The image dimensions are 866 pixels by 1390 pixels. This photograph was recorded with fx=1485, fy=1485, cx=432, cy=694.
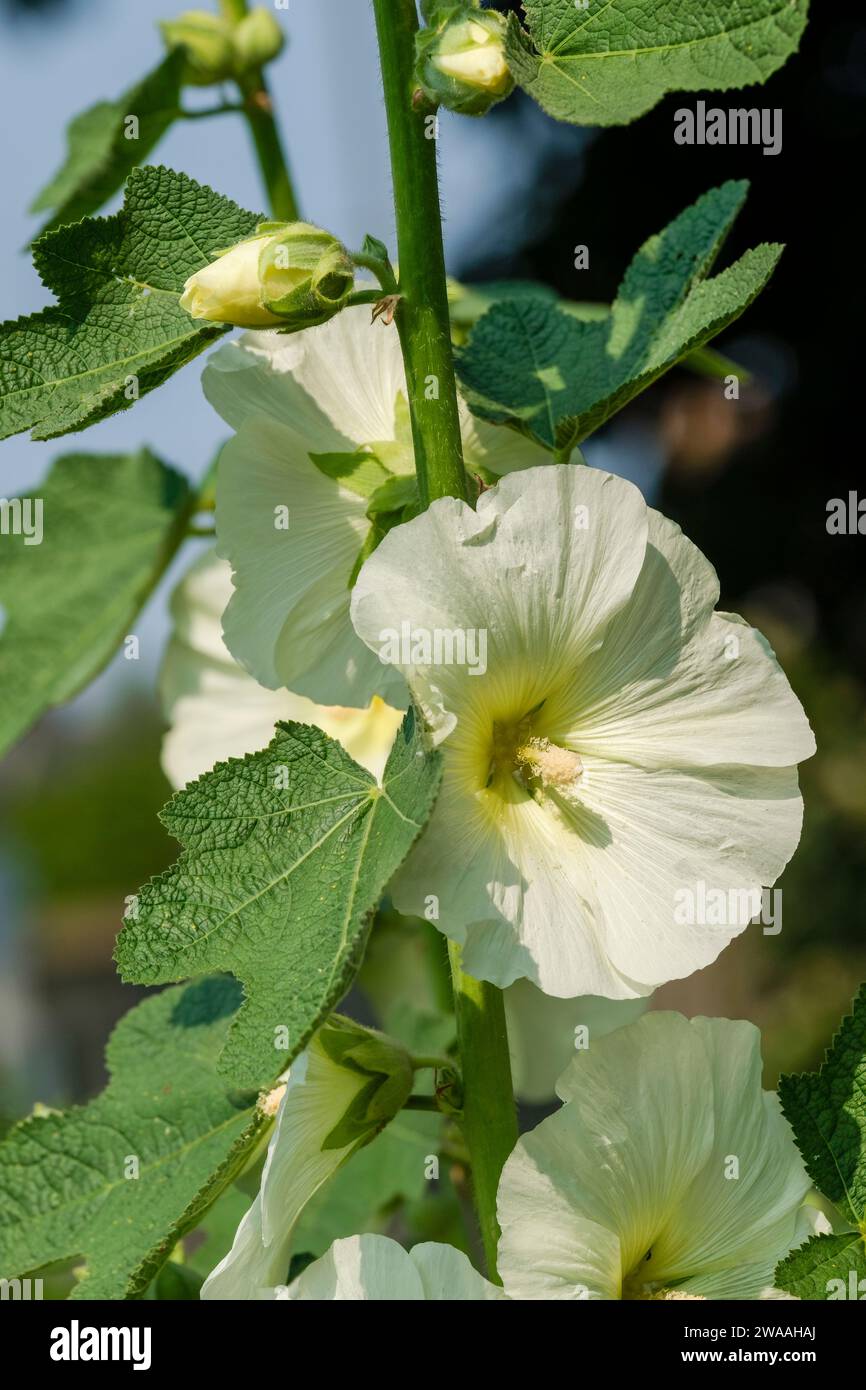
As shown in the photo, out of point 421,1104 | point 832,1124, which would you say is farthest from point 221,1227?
point 832,1124

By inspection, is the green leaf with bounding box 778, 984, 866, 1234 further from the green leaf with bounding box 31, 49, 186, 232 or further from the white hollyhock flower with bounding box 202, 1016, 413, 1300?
the green leaf with bounding box 31, 49, 186, 232

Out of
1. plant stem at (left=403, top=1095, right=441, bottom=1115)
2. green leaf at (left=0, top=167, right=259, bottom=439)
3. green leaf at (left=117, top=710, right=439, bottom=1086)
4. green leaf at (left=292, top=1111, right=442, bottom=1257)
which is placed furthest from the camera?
green leaf at (left=292, top=1111, right=442, bottom=1257)

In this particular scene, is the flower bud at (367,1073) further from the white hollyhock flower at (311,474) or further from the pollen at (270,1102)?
the white hollyhock flower at (311,474)

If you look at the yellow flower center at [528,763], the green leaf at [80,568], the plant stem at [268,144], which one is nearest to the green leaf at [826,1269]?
the yellow flower center at [528,763]

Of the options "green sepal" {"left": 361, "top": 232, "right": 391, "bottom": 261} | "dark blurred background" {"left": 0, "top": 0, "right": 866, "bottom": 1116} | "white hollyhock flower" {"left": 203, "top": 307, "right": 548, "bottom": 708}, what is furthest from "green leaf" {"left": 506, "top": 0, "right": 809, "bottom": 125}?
"dark blurred background" {"left": 0, "top": 0, "right": 866, "bottom": 1116}

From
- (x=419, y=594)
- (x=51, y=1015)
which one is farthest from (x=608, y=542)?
(x=51, y=1015)

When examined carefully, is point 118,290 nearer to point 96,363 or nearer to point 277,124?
point 96,363
